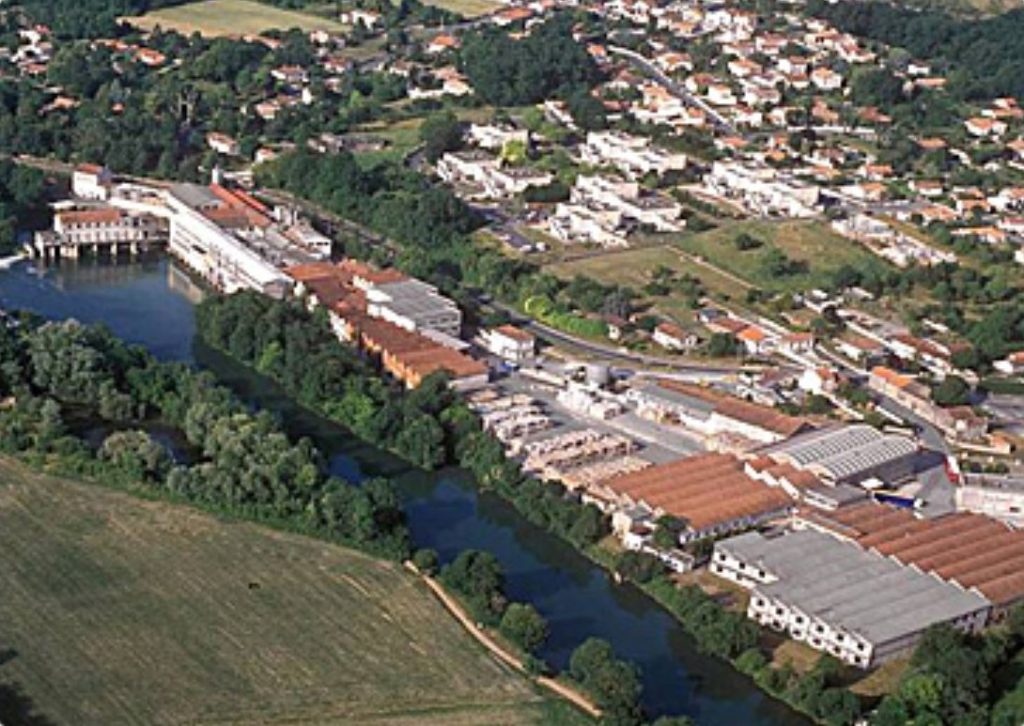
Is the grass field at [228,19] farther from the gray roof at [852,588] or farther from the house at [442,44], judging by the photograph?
the gray roof at [852,588]

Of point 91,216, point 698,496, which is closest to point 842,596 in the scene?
point 698,496

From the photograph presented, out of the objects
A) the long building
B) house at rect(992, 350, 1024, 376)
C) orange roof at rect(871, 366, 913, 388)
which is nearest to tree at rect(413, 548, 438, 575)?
the long building

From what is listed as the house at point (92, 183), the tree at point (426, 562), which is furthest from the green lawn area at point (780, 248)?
the tree at point (426, 562)

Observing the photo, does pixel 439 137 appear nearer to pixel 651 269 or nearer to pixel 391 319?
pixel 651 269

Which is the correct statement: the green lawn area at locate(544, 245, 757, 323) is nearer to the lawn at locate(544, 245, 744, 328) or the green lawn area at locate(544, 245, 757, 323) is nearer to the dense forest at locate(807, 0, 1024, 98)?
the lawn at locate(544, 245, 744, 328)

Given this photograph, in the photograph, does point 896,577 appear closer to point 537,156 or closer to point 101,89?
point 537,156

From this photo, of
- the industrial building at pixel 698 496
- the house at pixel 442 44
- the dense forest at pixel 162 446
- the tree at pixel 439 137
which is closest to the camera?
the dense forest at pixel 162 446
